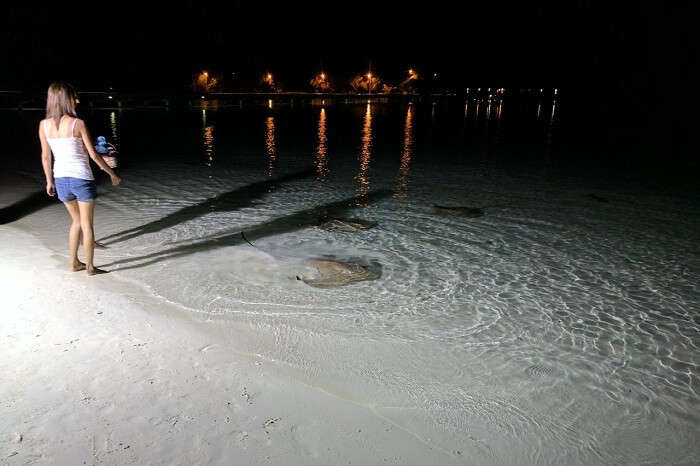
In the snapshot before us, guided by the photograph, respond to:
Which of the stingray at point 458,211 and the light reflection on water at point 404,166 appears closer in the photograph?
the stingray at point 458,211

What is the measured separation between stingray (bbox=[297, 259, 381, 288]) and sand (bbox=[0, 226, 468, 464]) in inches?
62.4

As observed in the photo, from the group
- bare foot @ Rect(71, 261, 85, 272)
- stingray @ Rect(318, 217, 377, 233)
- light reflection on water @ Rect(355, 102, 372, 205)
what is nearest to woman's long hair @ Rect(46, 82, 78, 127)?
bare foot @ Rect(71, 261, 85, 272)

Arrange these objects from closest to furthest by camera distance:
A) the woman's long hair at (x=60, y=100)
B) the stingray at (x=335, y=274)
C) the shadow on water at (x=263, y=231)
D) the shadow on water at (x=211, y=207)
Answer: the woman's long hair at (x=60, y=100), the stingray at (x=335, y=274), the shadow on water at (x=263, y=231), the shadow on water at (x=211, y=207)

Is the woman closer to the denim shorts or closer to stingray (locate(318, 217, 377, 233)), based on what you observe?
the denim shorts

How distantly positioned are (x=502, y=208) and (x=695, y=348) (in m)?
5.84

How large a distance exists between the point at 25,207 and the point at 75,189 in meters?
4.79

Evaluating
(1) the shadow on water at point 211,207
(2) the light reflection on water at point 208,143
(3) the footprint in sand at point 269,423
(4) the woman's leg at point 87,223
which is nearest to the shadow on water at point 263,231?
(4) the woman's leg at point 87,223

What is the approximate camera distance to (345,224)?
8.69m

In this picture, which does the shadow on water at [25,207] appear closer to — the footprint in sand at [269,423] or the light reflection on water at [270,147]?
the light reflection on water at [270,147]

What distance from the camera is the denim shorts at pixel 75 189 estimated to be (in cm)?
530

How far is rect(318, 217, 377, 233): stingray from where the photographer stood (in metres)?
8.45

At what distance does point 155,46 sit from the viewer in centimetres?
6694

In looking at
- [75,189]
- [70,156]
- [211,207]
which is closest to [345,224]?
[211,207]

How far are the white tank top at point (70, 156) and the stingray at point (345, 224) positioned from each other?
405 centimetres
